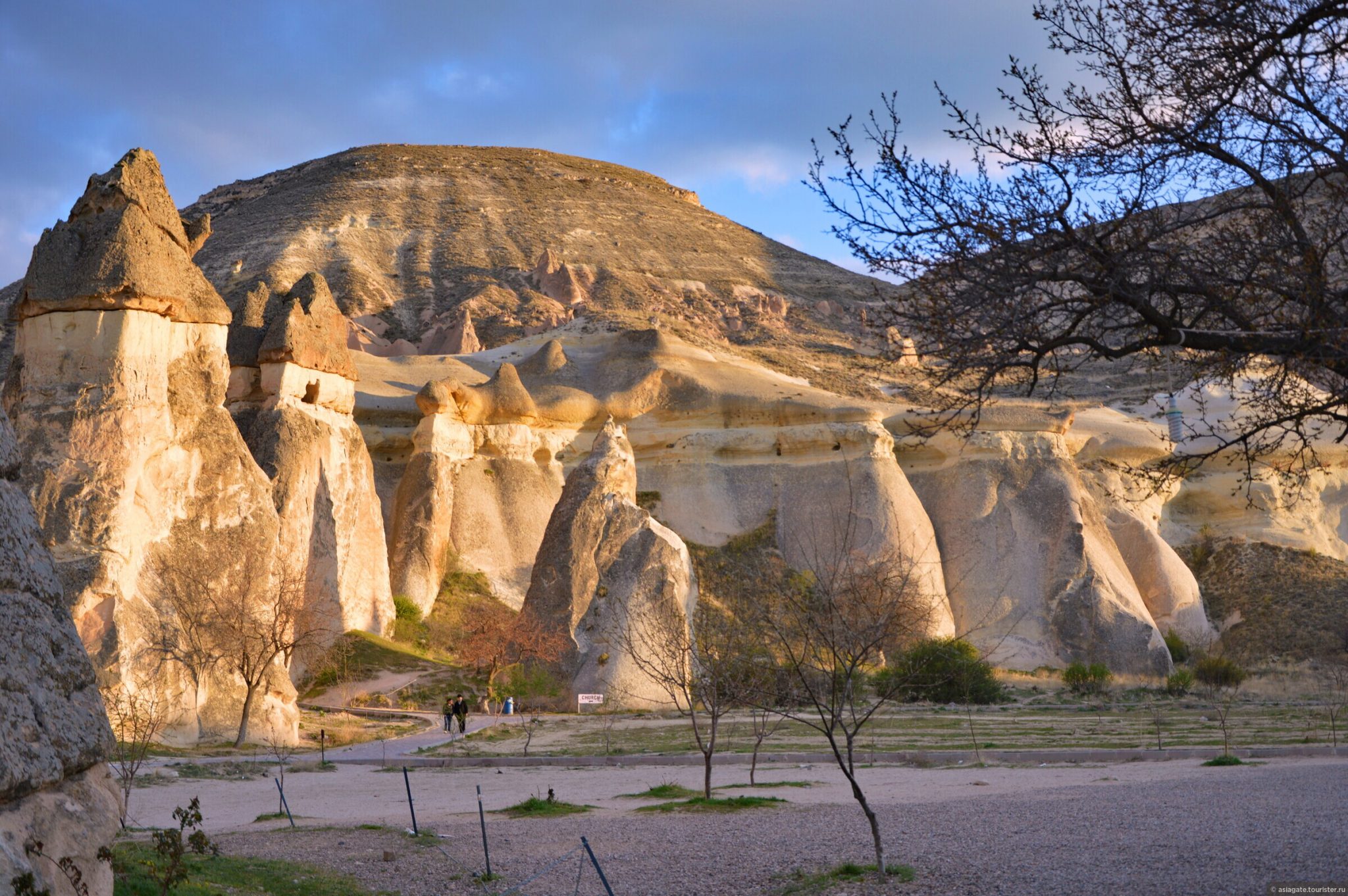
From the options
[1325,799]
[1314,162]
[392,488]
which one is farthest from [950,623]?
[1314,162]

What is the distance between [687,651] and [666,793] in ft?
15.8

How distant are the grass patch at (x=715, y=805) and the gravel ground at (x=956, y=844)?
34cm

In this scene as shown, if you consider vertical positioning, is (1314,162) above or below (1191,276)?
above

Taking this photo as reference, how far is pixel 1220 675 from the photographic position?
38969 mm

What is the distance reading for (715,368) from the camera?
53.2 meters

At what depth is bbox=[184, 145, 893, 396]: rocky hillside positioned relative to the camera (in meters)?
81.2

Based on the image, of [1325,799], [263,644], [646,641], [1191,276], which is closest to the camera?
[1191,276]

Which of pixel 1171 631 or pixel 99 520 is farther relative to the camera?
pixel 1171 631

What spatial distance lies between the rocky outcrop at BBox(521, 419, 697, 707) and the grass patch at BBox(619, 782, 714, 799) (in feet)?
41.9

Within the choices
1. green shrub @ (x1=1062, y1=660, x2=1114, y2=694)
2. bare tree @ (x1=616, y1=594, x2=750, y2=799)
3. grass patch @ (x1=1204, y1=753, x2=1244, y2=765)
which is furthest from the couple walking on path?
green shrub @ (x1=1062, y1=660, x2=1114, y2=694)

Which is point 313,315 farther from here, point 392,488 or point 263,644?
point 263,644

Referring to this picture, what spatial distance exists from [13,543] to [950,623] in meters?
40.3

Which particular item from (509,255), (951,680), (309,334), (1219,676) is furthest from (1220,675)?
(509,255)

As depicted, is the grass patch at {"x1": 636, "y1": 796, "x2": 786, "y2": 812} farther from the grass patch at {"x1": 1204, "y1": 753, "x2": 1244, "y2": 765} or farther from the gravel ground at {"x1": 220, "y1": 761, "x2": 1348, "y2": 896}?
the grass patch at {"x1": 1204, "y1": 753, "x2": 1244, "y2": 765}
